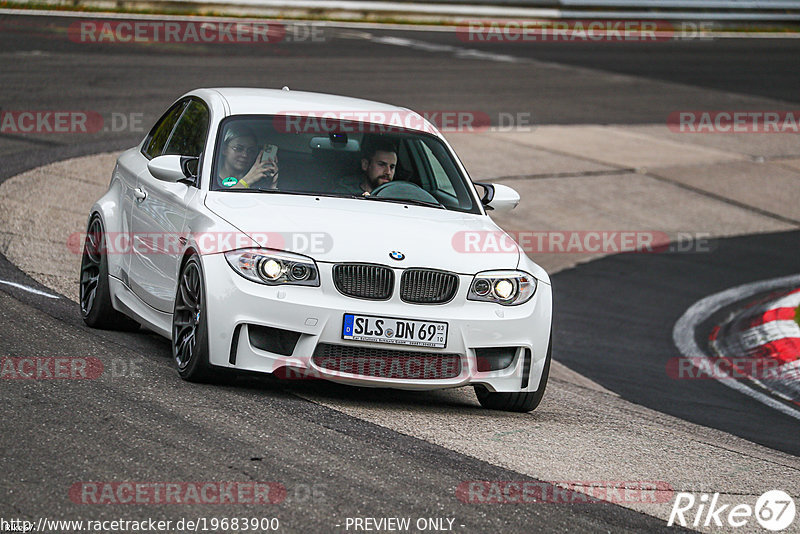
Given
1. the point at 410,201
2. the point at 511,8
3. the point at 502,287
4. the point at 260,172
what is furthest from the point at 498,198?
the point at 511,8

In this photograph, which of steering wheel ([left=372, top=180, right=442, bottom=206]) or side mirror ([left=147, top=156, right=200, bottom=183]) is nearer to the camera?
side mirror ([left=147, top=156, right=200, bottom=183])

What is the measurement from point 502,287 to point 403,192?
42.5 inches

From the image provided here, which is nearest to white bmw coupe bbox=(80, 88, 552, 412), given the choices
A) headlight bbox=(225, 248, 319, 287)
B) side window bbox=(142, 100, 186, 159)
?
headlight bbox=(225, 248, 319, 287)

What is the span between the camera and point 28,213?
464 inches

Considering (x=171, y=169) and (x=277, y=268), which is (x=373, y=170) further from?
(x=277, y=268)

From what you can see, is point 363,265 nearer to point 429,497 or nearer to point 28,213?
point 429,497

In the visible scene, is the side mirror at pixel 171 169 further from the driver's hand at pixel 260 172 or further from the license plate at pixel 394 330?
the license plate at pixel 394 330

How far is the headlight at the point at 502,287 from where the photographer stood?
6.75 meters

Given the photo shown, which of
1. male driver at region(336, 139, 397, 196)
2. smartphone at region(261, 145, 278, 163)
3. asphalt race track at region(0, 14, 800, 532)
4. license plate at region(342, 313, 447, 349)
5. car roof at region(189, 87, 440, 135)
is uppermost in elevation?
car roof at region(189, 87, 440, 135)

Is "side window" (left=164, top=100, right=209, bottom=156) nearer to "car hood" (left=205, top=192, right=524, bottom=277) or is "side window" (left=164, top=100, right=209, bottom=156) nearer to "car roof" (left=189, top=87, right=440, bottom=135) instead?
"car roof" (left=189, top=87, right=440, bottom=135)

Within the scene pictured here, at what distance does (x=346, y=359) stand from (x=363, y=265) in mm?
488

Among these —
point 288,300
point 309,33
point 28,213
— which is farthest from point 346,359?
point 309,33

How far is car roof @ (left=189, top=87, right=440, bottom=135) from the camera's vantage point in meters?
7.77

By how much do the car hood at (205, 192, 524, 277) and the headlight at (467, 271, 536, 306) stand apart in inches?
2.0
